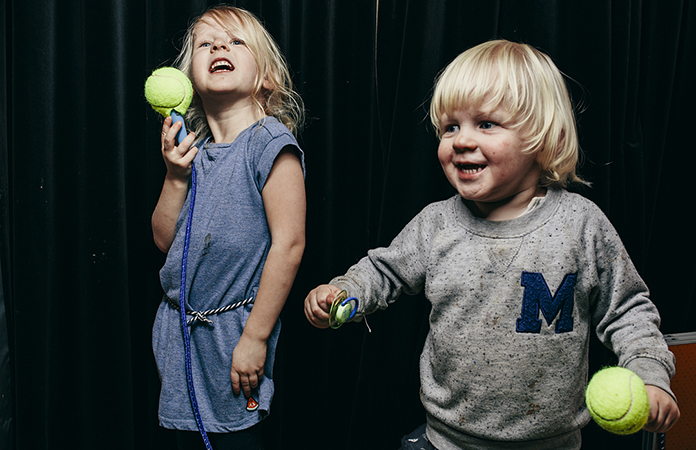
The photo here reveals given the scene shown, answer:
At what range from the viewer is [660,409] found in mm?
673

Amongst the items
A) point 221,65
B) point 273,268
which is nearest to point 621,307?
point 273,268

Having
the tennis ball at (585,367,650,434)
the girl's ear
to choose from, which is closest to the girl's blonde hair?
the girl's ear

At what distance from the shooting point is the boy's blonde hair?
79 cm

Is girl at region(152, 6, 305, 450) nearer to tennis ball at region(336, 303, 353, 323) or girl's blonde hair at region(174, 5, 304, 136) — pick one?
girl's blonde hair at region(174, 5, 304, 136)

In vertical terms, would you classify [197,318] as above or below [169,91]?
below

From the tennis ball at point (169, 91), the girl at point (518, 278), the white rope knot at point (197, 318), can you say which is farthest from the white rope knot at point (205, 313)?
the tennis ball at point (169, 91)

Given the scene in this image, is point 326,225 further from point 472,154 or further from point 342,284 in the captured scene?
point 472,154

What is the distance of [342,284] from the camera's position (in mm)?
854

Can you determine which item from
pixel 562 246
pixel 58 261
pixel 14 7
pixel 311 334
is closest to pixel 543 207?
pixel 562 246

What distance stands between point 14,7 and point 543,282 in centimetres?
134

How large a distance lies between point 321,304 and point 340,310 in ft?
0.13

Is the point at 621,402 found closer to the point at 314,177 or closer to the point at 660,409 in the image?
the point at 660,409

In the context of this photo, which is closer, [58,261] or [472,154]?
[472,154]

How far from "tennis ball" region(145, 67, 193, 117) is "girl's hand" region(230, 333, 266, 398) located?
467 millimetres
